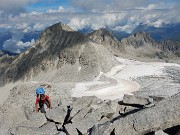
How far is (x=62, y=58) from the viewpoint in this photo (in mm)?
107938

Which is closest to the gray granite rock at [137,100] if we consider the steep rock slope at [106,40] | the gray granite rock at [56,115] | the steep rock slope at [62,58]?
the gray granite rock at [56,115]

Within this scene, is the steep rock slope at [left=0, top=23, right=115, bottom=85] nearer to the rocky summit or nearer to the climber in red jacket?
the rocky summit

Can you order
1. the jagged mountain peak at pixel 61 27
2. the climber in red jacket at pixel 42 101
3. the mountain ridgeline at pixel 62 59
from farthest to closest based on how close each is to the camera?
the jagged mountain peak at pixel 61 27 < the mountain ridgeline at pixel 62 59 < the climber in red jacket at pixel 42 101

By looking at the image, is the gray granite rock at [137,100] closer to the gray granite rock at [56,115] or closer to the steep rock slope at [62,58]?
the gray granite rock at [56,115]

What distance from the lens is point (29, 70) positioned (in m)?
123

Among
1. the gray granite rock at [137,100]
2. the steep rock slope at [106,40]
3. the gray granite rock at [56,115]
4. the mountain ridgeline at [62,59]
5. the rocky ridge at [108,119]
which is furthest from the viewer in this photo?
the steep rock slope at [106,40]

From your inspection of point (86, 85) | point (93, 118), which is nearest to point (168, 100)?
point (93, 118)

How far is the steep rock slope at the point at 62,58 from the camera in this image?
87.5 m

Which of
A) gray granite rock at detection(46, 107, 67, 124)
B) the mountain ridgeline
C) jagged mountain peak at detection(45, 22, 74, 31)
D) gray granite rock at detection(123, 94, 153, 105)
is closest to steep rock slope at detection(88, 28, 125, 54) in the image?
jagged mountain peak at detection(45, 22, 74, 31)

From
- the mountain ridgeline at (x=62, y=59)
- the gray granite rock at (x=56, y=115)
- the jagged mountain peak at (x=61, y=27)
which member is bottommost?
the mountain ridgeline at (x=62, y=59)

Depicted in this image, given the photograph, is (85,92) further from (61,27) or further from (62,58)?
(61,27)

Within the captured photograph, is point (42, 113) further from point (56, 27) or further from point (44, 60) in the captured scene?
point (56, 27)

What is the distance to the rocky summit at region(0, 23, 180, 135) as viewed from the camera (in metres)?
18.3

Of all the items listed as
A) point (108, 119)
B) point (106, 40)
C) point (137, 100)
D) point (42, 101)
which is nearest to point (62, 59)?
point (42, 101)
